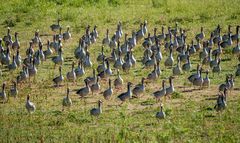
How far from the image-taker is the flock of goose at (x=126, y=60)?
710 inches

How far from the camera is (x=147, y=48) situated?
22.9 m

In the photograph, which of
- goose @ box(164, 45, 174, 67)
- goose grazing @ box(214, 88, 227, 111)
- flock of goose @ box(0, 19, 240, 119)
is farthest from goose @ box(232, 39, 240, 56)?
goose grazing @ box(214, 88, 227, 111)

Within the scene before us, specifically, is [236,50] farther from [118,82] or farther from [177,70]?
[118,82]

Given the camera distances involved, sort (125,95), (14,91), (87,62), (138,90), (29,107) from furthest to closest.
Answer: (87,62) → (14,91) → (138,90) → (125,95) → (29,107)

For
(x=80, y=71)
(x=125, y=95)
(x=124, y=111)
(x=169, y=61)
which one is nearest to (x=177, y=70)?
(x=169, y=61)

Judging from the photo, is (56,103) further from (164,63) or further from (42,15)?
(42,15)

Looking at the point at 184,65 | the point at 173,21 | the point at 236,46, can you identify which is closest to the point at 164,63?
the point at 184,65

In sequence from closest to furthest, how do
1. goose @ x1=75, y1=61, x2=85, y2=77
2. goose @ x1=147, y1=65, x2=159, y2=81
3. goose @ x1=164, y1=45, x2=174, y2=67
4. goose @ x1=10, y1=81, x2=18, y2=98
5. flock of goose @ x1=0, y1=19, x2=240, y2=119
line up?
1. flock of goose @ x1=0, y1=19, x2=240, y2=119
2. goose @ x1=10, y1=81, x2=18, y2=98
3. goose @ x1=147, y1=65, x2=159, y2=81
4. goose @ x1=75, y1=61, x2=85, y2=77
5. goose @ x1=164, y1=45, x2=174, y2=67

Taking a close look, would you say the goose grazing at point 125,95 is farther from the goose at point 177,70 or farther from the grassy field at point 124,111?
the goose at point 177,70

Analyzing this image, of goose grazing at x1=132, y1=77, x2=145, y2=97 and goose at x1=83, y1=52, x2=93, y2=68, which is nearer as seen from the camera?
goose grazing at x1=132, y1=77, x2=145, y2=97

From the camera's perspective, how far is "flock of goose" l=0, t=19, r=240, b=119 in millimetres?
18031

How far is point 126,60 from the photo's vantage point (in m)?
21.1

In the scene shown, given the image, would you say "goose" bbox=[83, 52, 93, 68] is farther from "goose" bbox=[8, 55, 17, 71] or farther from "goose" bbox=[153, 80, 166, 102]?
"goose" bbox=[153, 80, 166, 102]

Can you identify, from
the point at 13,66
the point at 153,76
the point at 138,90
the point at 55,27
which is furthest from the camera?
the point at 55,27
